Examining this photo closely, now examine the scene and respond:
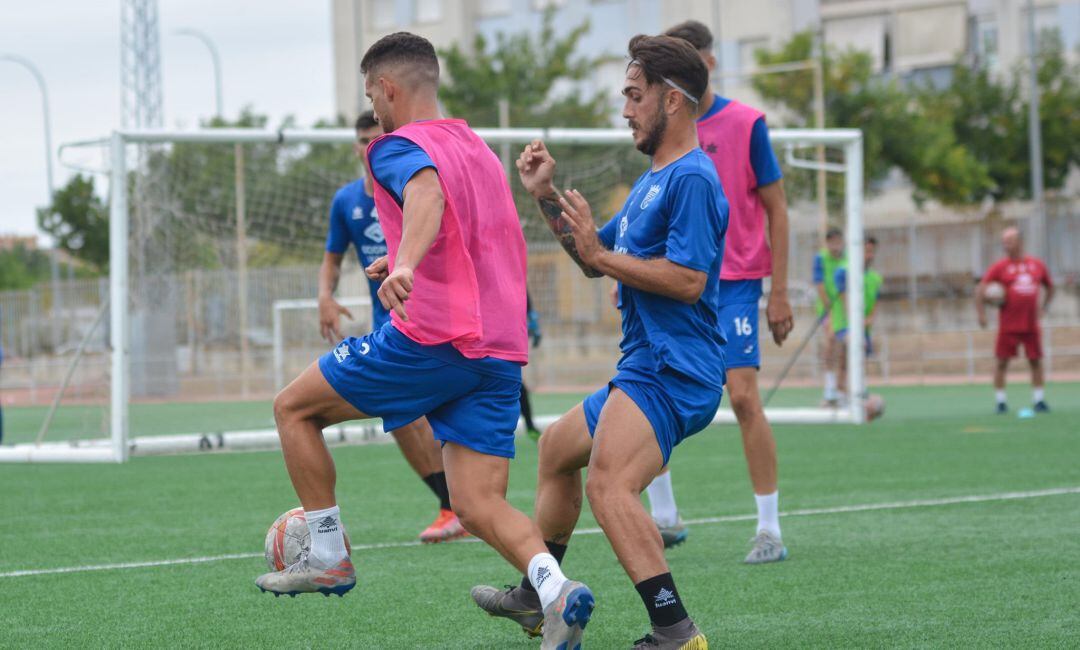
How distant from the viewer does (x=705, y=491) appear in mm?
8977

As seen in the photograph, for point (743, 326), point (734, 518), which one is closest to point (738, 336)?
point (743, 326)

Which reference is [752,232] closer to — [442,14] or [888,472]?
[888,472]

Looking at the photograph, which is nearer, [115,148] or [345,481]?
[345,481]

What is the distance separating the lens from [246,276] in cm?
1648

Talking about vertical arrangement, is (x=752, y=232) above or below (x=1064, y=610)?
above

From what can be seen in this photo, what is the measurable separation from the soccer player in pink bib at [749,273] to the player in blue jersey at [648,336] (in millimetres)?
1659

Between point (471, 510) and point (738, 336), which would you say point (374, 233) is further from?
point (471, 510)

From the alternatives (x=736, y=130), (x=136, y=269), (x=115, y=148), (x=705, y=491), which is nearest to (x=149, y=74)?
(x=136, y=269)

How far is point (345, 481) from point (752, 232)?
4.80 meters

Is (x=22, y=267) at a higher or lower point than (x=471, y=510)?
higher

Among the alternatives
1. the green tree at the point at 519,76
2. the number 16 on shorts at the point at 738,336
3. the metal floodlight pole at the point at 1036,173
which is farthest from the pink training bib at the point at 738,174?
the green tree at the point at 519,76

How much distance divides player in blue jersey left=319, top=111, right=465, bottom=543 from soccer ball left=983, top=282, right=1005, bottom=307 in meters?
10.2

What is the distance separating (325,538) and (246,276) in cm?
1243

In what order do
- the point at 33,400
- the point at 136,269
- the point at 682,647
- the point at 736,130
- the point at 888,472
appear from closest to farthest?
the point at 682,647
the point at 736,130
the point at 888,472
the point at 136,269
the point at 33,400
